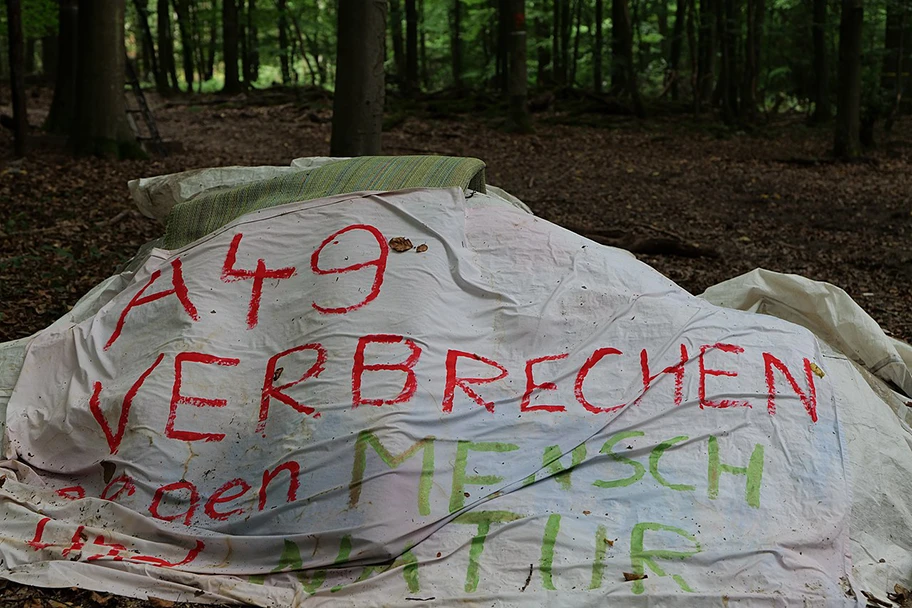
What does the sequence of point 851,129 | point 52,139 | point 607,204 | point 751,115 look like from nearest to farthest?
point 607,204, point 52,139, point 851,129, point 751,115

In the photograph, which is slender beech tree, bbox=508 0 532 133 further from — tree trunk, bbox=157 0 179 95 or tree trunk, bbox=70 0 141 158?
tree trunk, bbox=157 0 179 95

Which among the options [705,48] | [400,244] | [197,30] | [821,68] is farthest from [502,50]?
[400,244]

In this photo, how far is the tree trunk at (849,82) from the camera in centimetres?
1016

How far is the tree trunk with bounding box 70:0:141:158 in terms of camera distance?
835 cm

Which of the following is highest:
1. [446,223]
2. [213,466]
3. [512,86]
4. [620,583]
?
[512,86]

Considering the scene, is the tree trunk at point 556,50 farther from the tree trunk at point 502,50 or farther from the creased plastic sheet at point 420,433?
the creased plastic sheet at point 420,433

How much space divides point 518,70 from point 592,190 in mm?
3822

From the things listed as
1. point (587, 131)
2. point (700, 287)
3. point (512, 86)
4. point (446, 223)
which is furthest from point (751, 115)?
point (446, 223)

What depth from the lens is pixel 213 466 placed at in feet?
9.39

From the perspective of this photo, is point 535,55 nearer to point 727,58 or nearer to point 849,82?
point 727,58

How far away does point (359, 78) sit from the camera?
6.34 meters

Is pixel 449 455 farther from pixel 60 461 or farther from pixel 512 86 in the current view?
pixel 512 86

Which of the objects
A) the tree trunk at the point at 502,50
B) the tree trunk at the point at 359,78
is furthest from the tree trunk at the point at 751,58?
the tree trunk at the point at 359,78

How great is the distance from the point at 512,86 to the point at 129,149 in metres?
6.17
